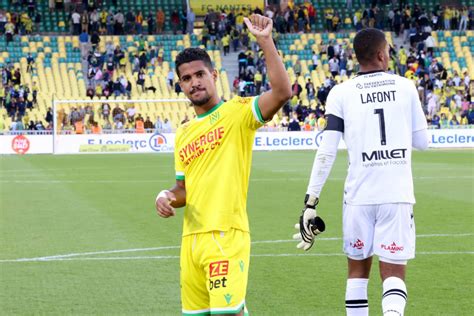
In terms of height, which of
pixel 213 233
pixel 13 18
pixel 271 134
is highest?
pixel 213 233

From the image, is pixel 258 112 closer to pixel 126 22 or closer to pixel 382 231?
pixel 382 231

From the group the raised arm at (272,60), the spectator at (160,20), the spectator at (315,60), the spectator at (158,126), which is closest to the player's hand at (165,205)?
the raised arm at (272,60)

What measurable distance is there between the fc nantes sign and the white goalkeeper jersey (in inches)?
1853

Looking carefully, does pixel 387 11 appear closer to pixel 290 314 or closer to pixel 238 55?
pixel 238 55

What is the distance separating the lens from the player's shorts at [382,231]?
6.29 meters

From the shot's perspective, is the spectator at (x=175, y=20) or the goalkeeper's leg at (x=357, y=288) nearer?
the goalkeeper's leg at (x=357, y=288)

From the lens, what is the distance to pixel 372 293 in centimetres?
884

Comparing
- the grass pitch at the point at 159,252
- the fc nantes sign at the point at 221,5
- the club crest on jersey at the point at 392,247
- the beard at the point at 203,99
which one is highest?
the beard at the point at 203,99

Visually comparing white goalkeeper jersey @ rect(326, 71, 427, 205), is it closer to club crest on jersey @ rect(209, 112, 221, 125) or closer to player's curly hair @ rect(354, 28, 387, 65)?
player's curly hair @ rect(354, 28, 387, 65)

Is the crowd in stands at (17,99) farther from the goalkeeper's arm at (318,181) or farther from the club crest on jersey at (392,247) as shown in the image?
the club crest on jersey at (392,247)

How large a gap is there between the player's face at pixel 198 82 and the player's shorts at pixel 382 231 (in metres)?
1.50

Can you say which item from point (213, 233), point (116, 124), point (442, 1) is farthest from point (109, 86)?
point (213, 233)

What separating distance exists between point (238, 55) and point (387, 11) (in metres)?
10.3

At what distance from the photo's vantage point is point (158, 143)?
39.0 metres
